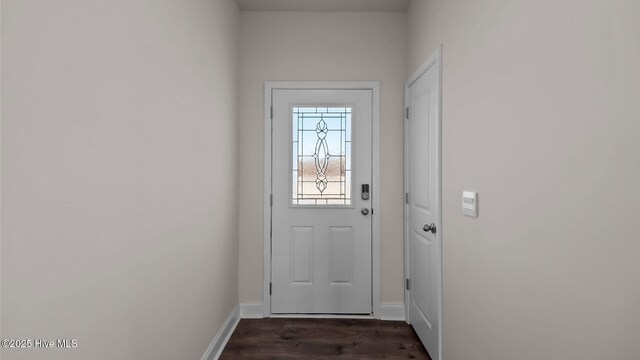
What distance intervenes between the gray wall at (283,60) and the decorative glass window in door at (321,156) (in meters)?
0.30

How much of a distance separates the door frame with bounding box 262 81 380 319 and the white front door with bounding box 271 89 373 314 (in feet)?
0.12

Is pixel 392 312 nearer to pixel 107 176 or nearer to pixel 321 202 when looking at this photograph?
pixel 321 202

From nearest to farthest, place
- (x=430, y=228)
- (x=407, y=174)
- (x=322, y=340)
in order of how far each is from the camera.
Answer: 1. (x=430, y=228)
2. (x=322, y=340)
3. (x=407, y=174)

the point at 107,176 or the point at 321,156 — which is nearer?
the point at 107,176

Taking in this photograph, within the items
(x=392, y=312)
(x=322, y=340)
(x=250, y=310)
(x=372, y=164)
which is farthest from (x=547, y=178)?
(x=250, y=310)

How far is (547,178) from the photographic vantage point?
119 centimetres

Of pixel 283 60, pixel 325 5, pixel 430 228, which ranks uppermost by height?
pixel 325 5

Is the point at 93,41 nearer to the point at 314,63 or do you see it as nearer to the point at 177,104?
the point at 177,104

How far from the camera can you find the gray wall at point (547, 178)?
0.91 meters

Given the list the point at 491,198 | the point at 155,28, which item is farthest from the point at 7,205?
the point at 491,198

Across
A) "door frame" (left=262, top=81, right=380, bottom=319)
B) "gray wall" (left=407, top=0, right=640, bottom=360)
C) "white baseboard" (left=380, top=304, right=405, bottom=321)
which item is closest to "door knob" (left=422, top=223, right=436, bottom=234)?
"gray wall" (left=407, top=0, right=640, bottom=360)

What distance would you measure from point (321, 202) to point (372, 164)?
1.86 feet

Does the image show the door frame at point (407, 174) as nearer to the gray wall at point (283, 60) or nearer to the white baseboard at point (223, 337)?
the gray wall at point (283, 60)

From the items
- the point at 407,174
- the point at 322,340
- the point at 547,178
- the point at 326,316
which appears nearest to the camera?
the point at 547,178
